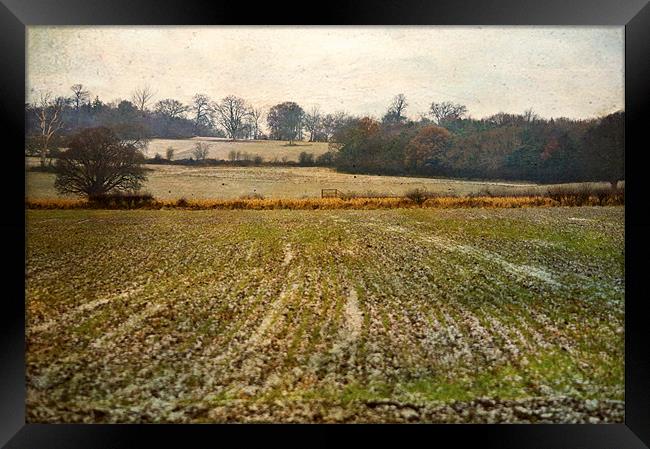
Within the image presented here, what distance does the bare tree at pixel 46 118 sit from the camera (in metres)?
4.23

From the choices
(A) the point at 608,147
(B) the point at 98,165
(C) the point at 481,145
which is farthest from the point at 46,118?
(A) the point at 608,147

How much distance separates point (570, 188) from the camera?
4.42m

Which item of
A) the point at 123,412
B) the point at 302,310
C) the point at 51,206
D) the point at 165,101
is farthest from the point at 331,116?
the point at 123,412

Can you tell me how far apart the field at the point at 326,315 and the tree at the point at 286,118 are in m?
0.83

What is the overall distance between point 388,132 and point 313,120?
755mm

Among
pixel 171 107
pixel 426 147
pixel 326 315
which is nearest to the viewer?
pixel 326 315

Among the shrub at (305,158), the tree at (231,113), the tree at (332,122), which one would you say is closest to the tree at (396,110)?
the tree at (332,122)

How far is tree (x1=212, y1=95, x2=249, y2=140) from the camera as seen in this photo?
429 cm

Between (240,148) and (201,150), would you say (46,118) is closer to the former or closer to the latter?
(201,150)

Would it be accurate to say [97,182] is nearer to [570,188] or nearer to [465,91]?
[465,91]

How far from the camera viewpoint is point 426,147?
4430 millimetres

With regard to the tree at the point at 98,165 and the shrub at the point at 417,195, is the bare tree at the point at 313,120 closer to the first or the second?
the shrub at the point at 417,195
